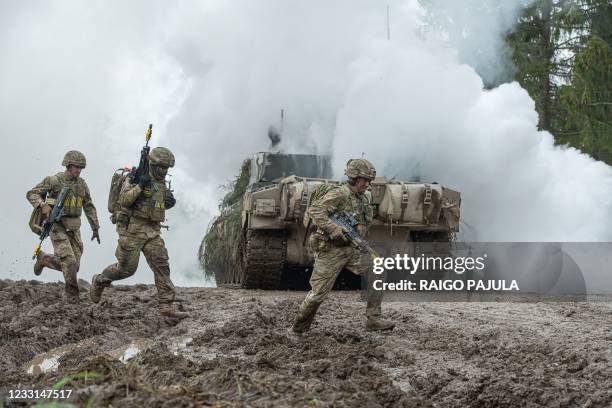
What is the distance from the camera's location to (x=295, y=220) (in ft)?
42.8

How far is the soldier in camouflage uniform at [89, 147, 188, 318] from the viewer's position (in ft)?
31.7

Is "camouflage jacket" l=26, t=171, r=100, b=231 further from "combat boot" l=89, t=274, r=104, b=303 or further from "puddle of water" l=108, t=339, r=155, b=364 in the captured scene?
"puddle of water" l=108, t=339, r=155, b=364

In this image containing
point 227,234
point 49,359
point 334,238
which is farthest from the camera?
point 227,234

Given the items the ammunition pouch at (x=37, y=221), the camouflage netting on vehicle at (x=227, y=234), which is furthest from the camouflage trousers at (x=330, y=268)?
the camouflage netting on vehicle at (x=227, y=234)

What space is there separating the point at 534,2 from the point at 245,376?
1702 centimetres

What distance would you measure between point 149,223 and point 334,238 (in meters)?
2.21

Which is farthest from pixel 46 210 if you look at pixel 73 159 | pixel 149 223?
pixel 149 223

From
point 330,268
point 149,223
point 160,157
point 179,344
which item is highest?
point 160,157

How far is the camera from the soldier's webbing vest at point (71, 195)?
10727 mm

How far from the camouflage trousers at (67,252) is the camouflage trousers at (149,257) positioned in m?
0.87

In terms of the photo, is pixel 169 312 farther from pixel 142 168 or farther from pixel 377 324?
pixel 377 324

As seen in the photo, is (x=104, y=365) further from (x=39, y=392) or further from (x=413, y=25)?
(x=413, y=25)

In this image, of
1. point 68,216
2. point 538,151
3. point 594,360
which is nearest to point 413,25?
point 538,151

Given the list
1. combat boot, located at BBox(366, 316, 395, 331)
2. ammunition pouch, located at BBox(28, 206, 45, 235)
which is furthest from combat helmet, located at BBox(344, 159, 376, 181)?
ammunition pouch, located at BBox(28, 206, 45, 235)
